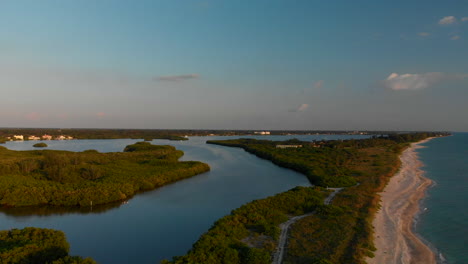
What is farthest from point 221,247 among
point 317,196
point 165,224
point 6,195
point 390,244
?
point 6,195

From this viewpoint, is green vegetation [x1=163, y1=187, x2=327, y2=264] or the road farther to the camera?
the road

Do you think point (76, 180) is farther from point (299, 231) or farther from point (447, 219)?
point (447, 219)

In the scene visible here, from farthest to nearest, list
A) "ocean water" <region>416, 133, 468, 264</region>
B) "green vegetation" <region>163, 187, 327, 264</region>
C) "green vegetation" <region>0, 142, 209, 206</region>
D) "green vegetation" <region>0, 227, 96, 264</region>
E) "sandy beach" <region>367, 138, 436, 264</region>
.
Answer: "green vegetation" <region>0, 142, 209, 206</region> < "ocean water" <region>416, 133, 468, 264</region> < "sandy beach" <region>367, 138, 436, 264</region> < "green vegetation" <region>163, 187, 327, 264</region> < "green vegetation" <region>0, 227, 96, 264</region>

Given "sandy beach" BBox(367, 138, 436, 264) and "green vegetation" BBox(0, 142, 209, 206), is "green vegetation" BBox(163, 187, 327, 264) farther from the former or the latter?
"green vegetation" BBox(0, 142, 209, 206)

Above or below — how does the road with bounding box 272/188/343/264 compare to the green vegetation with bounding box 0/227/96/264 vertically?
below

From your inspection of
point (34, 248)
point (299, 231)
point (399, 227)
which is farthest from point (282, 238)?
point (34, 248)

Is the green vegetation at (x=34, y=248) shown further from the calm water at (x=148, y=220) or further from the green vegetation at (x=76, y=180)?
the green vegetation at (x=76, y=180)

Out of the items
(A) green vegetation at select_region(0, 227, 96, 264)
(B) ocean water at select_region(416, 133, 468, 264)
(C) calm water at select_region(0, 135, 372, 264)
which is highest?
(A) green vegetation at select_region(0, 227, 96, 264)

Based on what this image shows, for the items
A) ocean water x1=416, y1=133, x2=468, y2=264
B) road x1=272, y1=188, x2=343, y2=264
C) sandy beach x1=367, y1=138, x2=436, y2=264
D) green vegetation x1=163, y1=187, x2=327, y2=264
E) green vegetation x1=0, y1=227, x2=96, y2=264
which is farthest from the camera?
ocean water x1=416, y1=133, x2=468, y2=264

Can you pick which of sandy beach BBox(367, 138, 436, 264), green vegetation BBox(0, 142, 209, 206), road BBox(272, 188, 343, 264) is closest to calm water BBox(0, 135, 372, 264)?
green vegetation BBox(0, 142, 209, 206)
